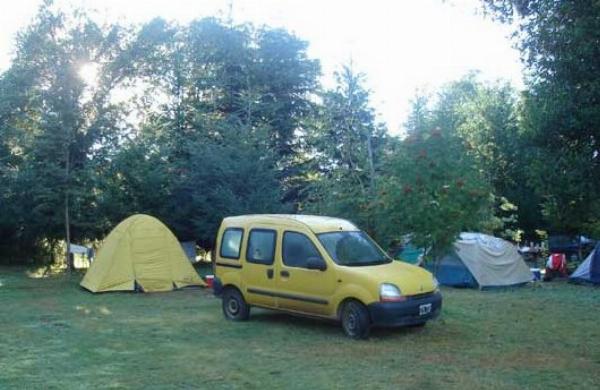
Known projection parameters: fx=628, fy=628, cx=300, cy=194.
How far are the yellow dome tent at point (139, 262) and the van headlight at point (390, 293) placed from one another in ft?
26.5

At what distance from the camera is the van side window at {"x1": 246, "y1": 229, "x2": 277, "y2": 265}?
10.6 meters

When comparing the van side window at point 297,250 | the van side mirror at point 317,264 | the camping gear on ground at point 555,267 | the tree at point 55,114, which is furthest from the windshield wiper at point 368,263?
the tree at point 55,114

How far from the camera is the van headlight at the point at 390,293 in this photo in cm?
905

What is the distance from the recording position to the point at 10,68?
904 inches

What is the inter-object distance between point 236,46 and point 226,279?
20.3 metres

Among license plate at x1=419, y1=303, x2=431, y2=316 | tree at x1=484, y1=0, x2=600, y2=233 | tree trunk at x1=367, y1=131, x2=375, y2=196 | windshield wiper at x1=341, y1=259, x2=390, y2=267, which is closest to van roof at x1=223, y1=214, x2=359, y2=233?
windshield wiper at x1=341, y1=259, x2=390, y2=267

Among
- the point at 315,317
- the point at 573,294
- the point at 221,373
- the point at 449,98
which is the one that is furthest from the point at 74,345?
the point at 449,98

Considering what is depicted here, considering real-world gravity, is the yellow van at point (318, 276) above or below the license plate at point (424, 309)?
above

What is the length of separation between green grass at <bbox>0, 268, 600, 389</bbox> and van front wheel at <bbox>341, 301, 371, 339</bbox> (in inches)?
8.4

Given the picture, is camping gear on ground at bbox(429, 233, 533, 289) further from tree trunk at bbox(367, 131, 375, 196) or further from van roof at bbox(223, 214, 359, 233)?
van roof at bbox(223, 214, 359, 233)

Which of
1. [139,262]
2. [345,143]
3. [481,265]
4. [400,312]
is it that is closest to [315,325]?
[400,312]

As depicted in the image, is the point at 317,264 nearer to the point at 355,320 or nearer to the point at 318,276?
the point at 318,276

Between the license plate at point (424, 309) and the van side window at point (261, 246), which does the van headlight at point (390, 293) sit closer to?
the license plate at point (424, 309)

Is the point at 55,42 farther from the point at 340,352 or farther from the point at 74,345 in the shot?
the point at 340,352
